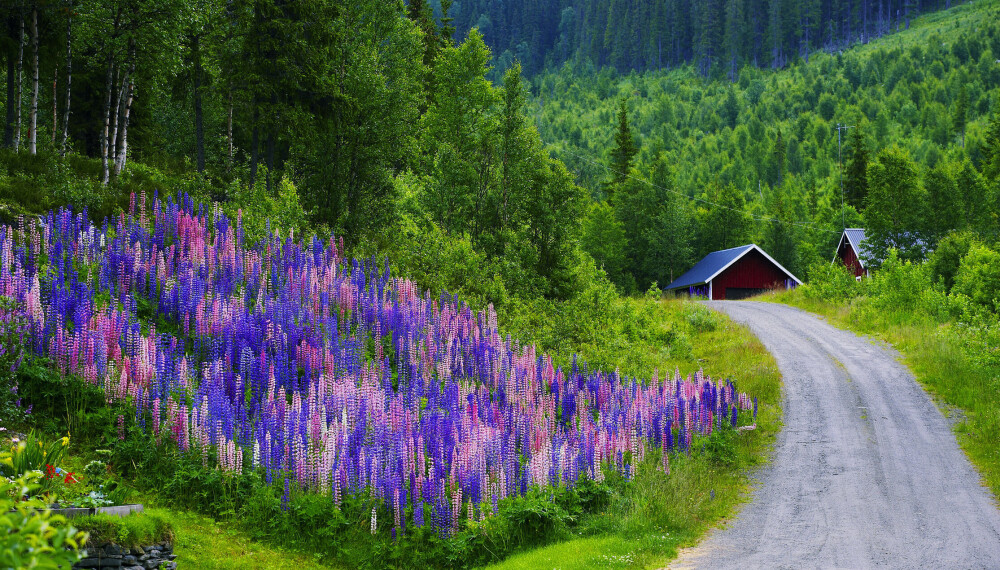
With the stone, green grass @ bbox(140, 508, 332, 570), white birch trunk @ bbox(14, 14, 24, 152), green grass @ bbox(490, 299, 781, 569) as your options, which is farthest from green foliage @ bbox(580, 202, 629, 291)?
the stone

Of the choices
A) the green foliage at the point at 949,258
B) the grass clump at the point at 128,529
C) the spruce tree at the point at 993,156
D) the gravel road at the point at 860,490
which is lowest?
the gravel road at the point at 860,490

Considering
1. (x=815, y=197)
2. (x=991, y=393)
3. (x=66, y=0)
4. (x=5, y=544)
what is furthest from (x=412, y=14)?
(x=815, y=197)

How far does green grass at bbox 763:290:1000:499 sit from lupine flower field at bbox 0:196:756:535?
18.3 feet

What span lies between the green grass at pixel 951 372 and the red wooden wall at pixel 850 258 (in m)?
23.8

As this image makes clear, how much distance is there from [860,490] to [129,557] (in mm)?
13436

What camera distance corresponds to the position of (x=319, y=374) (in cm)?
1286

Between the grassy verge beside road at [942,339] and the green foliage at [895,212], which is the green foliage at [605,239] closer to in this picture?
the green foliage at [895,212]

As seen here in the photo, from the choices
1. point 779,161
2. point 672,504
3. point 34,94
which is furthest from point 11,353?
point 779,161

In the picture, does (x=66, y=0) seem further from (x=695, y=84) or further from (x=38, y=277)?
(x=695, y=84)

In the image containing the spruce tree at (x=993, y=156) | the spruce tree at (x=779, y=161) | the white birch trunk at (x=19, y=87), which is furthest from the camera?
the spruce tree at (x=779, y=161)

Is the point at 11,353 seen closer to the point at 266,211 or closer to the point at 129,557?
the point at 129,557

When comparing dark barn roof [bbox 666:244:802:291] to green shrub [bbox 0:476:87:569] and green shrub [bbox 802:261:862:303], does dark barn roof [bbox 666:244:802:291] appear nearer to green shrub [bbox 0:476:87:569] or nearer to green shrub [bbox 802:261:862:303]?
green shrub [bbox 802:261:862:303]

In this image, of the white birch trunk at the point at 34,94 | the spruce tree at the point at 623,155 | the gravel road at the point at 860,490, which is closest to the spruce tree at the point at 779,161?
the spruce tree at the point at 623,155

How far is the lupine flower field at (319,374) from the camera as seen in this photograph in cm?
1030
